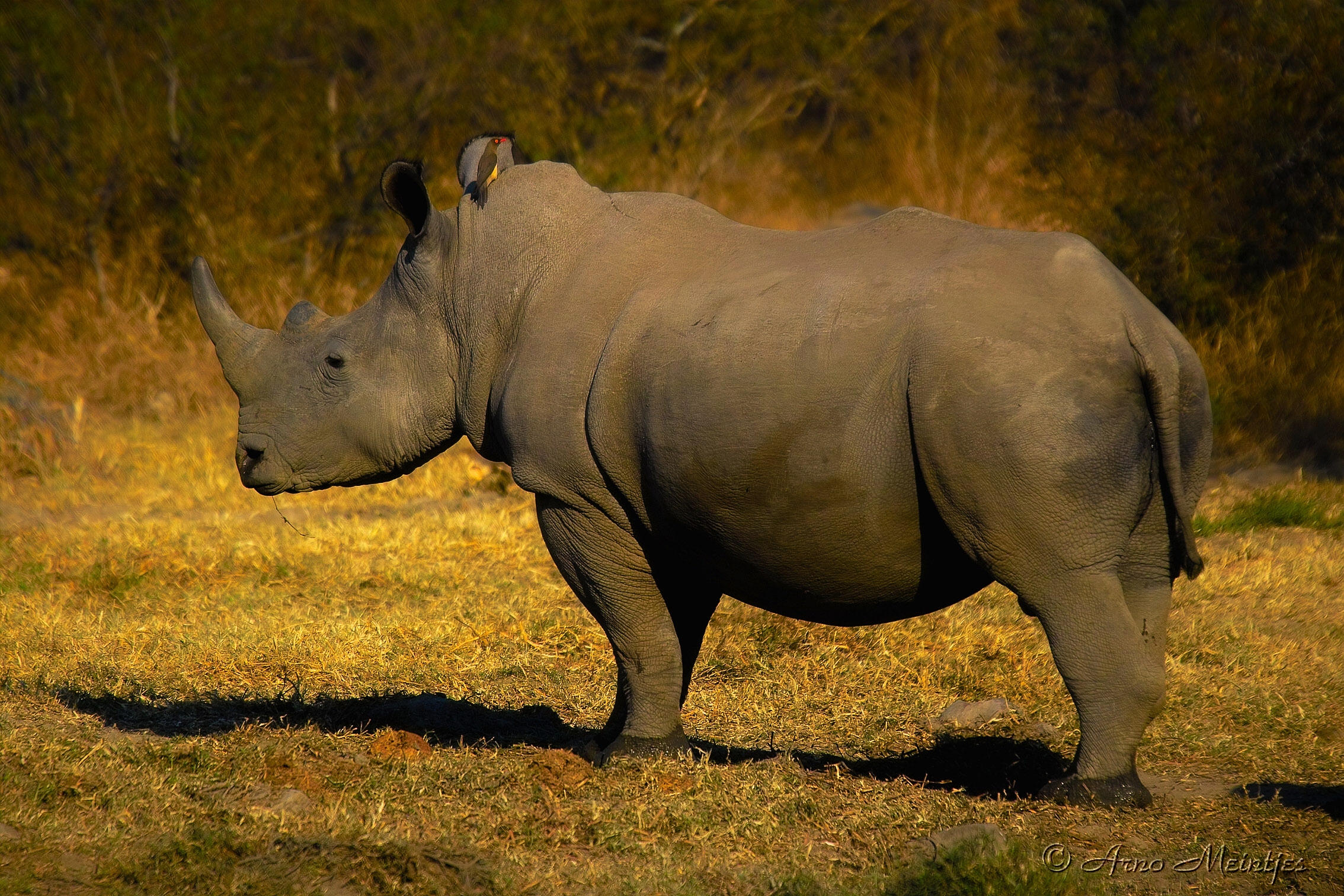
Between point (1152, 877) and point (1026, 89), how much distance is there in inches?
516

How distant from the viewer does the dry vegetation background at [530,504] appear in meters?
4.12

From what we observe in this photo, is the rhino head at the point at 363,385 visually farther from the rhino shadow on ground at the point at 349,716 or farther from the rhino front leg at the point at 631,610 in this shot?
the rhino shadow on ground at the point at 349,716

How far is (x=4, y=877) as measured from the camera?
3.56m

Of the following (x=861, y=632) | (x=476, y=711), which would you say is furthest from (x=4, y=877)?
(x=861, y=632)

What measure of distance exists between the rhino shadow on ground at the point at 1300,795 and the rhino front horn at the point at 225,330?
3552 mm

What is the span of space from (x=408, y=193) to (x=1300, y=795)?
340 cm

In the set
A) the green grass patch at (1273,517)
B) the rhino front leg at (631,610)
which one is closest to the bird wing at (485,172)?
the rhino front leg at (631,610)

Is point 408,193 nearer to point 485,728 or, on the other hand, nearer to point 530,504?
point 485,728

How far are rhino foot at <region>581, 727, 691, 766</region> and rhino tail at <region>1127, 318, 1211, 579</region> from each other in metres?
1.65

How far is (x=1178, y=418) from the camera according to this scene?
3.89 m

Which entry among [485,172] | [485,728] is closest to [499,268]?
[485,172]

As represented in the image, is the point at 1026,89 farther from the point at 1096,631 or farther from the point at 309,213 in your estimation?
the point at 1096,631

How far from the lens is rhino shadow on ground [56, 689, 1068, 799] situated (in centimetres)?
493

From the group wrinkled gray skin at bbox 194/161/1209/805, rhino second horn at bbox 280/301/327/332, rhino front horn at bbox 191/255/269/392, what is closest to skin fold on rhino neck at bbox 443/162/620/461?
wrinkled gray skin at bbox 194/161/1209/805
